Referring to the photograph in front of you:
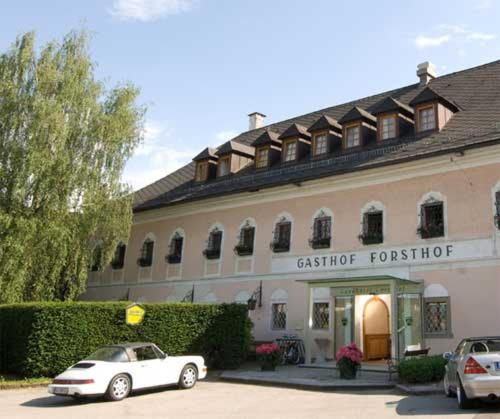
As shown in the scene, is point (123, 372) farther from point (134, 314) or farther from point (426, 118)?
point (426, 118)

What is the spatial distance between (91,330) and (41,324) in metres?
1.52

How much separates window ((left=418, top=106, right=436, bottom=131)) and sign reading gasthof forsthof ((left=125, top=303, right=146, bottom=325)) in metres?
11.8

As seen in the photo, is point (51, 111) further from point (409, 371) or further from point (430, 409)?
point (430, 409)

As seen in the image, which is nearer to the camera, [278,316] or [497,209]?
[497,209]

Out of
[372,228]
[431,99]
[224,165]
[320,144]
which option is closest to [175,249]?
[224,165]

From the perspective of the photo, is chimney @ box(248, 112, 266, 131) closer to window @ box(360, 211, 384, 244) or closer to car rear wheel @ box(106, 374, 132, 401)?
window @ box(360, 211, 384, 244)

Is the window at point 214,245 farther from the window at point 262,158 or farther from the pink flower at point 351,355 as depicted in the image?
the pink flower at point 351,355

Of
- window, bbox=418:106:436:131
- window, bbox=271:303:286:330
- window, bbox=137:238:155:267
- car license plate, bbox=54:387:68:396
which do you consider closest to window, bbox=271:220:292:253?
window, bbox=271:303:286:330

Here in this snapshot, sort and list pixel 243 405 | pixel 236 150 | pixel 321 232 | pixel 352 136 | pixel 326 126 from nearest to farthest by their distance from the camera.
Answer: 1. pixel 243 405
2. pixel 321 232
3. pixel 352 136
4. pixel 326 126
5. pixel 236 150

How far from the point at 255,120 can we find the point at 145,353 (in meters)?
21.1

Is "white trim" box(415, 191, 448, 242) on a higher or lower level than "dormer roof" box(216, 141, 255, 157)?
lower

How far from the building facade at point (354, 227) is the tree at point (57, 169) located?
4.50 metres

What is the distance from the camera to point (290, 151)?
2486cm

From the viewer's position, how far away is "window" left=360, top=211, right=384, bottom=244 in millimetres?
19875
